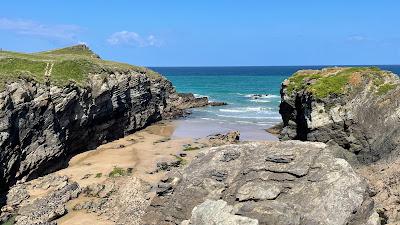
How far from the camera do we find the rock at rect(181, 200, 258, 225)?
18219 mm

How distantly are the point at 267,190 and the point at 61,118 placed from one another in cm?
3241

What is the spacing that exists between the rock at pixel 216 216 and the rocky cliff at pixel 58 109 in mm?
24721

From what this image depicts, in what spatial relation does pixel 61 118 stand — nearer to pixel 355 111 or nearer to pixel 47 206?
pixel 47 206

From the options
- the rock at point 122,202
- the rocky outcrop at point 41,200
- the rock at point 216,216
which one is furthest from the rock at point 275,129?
the rock at point 216,216

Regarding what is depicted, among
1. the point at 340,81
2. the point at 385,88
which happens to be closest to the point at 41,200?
the point at 340,81

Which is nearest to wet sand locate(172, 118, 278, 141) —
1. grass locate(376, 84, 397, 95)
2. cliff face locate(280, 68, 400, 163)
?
cliff face locate(280, 68, 400, 163)

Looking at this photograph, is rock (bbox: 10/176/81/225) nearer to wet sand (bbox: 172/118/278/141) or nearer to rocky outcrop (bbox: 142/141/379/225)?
rocky outcrop (bbox: 142/141/379/225)

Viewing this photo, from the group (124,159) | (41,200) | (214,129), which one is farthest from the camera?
(214,129)

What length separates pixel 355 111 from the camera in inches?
1439

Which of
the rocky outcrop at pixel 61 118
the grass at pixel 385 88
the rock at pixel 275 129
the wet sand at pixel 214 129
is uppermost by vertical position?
the grass at pixel 385 88

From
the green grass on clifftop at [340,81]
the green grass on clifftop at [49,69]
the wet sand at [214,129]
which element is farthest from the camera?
the wet sand at [214,129]

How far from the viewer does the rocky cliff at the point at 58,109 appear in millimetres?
40562

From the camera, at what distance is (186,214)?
2208cm

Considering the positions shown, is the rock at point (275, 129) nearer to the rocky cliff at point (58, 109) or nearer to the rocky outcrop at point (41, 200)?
the rocky cliff at point (58, 109)
